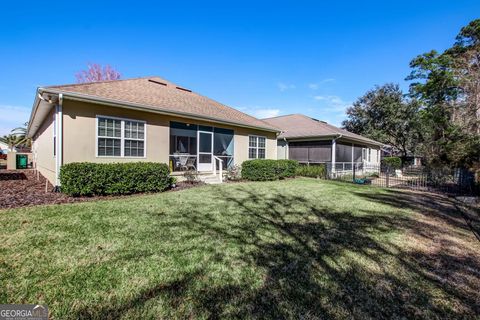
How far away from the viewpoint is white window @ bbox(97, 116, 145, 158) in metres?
8.00

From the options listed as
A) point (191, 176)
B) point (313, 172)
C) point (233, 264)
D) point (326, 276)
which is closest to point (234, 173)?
point (191, 176)

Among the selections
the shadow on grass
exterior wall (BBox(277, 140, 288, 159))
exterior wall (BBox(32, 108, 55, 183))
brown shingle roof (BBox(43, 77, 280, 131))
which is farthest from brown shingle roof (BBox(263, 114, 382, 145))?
exterior wall (BBox(32, 108, 55, 183))

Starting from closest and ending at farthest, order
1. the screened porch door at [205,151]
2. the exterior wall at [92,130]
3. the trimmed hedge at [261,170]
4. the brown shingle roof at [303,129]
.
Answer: the exterior wall at [92,130] < the screened porch door at [205,151] < the trimmed hedge at [261,170] < the brown shingle roof at [303,129]

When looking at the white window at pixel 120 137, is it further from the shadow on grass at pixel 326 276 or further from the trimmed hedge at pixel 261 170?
the trimmed hedge at pixel 261 170

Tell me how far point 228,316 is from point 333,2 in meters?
13.1

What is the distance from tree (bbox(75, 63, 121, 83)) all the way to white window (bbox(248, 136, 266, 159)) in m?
22.4

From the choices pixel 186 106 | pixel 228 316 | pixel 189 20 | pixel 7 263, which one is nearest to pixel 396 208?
pixel 228 316

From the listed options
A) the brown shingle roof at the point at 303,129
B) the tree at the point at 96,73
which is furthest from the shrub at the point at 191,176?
the tree at the point at 96,73

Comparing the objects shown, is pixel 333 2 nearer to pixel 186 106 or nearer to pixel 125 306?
pixel 186 106

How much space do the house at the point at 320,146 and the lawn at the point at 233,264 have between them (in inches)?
405

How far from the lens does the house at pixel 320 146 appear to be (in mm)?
15594

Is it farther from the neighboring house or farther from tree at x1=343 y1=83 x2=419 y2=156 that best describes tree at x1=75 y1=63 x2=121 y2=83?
tree at x1=343 y1=83 x2=419 y2=156

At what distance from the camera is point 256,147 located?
14086 millimetres

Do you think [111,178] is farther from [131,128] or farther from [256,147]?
[256,147]
